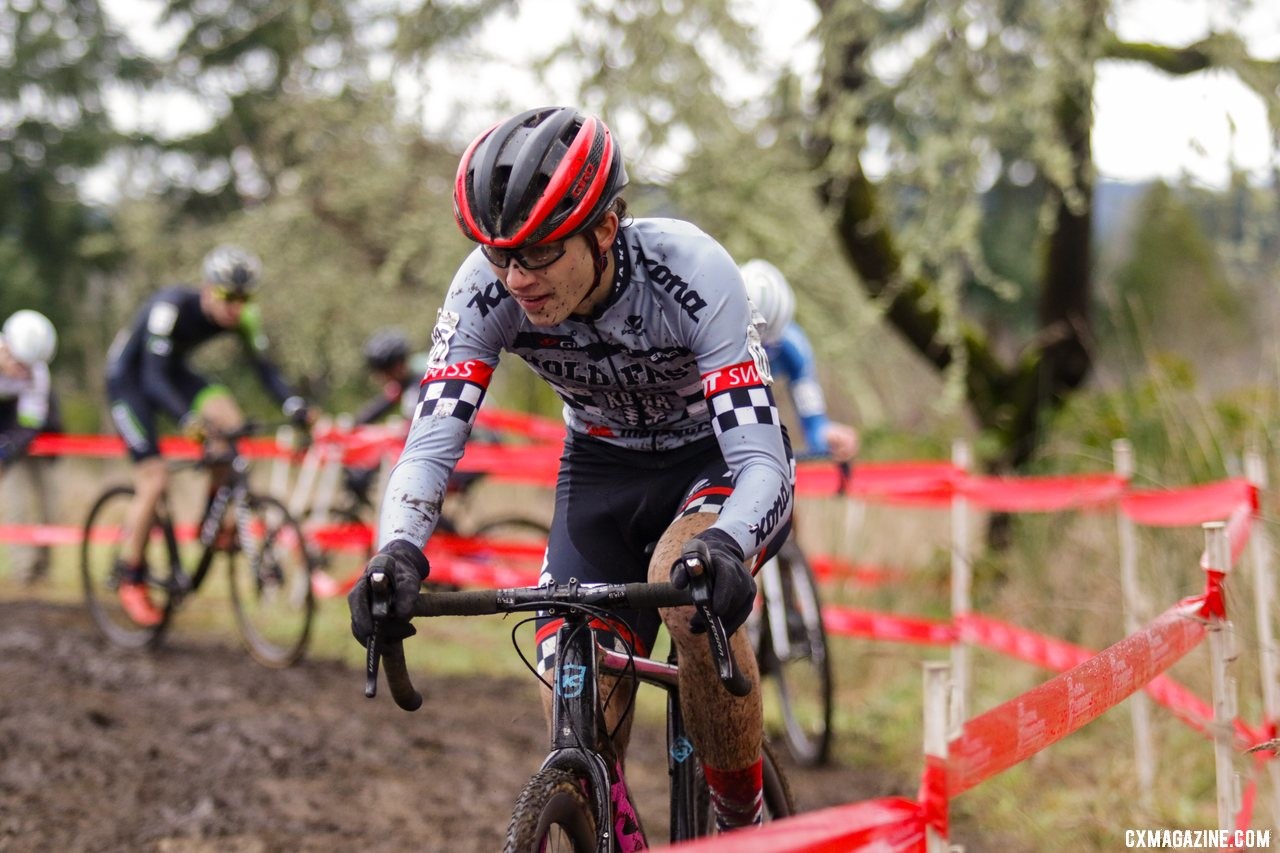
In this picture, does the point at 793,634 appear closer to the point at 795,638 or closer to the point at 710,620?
the point at 795,638

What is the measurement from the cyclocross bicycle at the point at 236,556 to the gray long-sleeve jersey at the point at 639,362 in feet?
15.4

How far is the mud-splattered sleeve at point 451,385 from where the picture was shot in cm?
288

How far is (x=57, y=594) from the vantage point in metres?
10.3

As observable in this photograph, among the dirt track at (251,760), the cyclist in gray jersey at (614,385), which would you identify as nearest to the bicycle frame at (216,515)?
the dirt track at (251,760)

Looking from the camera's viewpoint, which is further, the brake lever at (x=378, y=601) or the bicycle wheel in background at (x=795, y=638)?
the bicycle wheel in background at (x=795, y=638)

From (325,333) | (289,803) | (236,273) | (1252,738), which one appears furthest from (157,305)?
(325,333)

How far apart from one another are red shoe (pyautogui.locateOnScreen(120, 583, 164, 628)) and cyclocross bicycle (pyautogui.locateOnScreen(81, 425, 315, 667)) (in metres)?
0.04

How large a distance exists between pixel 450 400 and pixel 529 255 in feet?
1.44

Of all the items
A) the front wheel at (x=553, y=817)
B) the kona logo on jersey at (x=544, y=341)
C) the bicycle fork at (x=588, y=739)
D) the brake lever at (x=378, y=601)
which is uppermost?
the kona logo on jersey at (x=544, y=341)

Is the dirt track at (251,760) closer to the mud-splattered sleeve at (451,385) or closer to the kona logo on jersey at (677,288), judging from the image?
the mud-splattered sleeve at (451,385)

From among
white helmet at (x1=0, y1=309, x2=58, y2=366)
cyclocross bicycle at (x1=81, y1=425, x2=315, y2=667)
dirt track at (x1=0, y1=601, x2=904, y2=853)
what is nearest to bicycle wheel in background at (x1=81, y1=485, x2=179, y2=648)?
cyclocross bicycle at (x1=81, y1=425, x2=315, y2=667)

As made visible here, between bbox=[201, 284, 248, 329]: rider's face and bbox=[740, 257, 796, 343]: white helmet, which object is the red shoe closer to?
bbox=[201, 284, 248, 329]: rider's face

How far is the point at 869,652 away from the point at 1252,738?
423 cm

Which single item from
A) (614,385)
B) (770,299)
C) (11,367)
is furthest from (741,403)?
(11,367)
